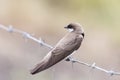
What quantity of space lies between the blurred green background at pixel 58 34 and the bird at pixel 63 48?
133 cm

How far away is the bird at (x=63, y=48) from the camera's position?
345 centimetres

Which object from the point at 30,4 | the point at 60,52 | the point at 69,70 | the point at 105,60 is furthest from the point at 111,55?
the point at 60,52

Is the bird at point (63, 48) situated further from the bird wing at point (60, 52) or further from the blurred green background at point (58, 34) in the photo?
the blurred green background at point (58, 34)

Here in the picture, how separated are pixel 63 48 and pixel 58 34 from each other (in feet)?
10.1

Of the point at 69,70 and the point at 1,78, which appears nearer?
the point at 1,78

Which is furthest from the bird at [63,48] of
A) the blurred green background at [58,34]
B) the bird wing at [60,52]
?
the blurred green background at [58,34]

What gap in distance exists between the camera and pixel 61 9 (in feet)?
24.4

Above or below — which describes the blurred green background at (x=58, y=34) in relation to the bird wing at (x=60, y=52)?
above

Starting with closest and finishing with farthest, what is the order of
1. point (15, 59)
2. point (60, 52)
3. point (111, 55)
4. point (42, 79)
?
point (60, 52)
point (42, 79)
point (15, 59)
point (111, 55)

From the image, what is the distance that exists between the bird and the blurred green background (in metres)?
1.33

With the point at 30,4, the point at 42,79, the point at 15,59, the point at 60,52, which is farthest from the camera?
the point at 30,4

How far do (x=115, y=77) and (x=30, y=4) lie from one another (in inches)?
88.6

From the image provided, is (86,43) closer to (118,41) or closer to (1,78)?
(118,41)

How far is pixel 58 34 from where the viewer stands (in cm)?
669
